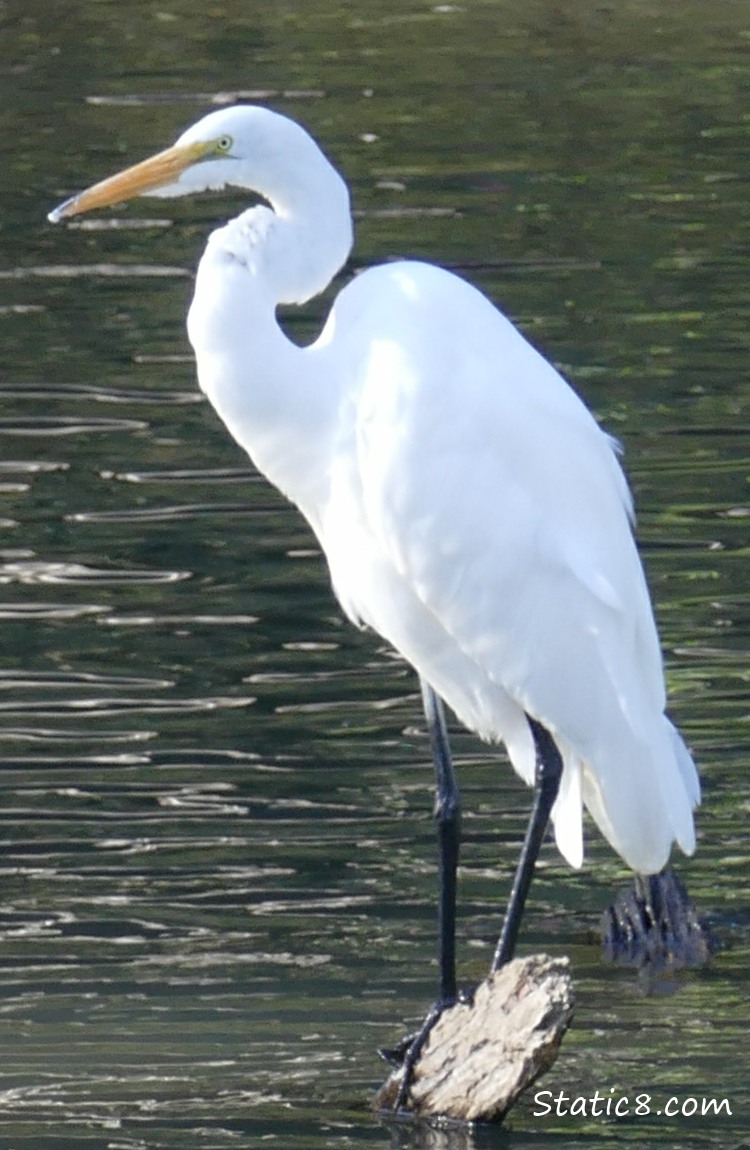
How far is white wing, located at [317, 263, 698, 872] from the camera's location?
210 inches

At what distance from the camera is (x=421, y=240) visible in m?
13.8

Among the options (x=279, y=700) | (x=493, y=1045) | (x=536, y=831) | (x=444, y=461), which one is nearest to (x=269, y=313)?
(x=444, y=461)

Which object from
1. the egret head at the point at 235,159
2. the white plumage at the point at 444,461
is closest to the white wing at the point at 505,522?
the white plumage at the point at 444,461

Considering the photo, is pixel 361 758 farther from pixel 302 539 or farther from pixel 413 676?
pixel 302 539

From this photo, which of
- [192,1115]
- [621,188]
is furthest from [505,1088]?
[621,188]

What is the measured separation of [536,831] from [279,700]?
238cm

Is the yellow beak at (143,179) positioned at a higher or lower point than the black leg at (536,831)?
higher

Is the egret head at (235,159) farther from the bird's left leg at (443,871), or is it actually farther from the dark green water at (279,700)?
the dark green water at (279,700)

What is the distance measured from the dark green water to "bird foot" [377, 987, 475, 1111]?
10 cm

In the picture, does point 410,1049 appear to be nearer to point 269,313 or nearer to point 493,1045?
point 493,1045

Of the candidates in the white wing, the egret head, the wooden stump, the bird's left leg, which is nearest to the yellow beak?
the egret head

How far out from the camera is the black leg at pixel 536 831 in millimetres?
5473

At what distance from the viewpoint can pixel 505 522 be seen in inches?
213

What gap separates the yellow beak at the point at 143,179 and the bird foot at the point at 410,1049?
1.81 metres
